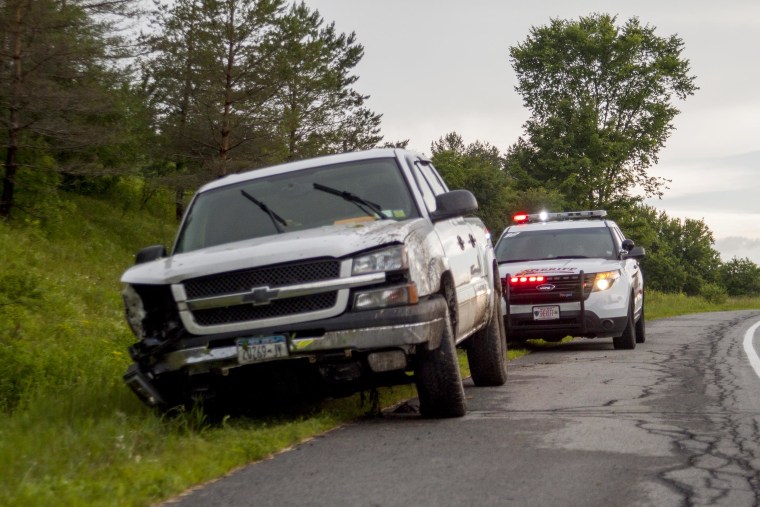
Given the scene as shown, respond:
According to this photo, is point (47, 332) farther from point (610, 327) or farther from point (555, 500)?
point (555, 500)

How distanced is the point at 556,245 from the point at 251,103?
73.1 ft

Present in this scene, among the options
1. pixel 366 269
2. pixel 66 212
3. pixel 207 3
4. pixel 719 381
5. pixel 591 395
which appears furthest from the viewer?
pixel 207 3

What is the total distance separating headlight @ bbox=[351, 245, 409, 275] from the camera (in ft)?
21.3

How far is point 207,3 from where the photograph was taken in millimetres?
34906

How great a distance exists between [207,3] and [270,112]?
14.1 ft

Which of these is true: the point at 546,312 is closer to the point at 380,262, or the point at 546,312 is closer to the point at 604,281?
the point at 604,281

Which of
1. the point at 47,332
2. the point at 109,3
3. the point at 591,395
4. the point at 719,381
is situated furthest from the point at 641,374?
the point at 109,3

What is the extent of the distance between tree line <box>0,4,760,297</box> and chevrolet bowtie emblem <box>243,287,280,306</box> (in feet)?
69.7

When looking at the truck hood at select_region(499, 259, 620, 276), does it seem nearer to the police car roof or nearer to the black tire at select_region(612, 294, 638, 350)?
the black tire at select_region(612, 294, 638, 350)

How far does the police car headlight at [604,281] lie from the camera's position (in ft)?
46.2

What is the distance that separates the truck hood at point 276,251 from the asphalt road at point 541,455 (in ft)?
3.97

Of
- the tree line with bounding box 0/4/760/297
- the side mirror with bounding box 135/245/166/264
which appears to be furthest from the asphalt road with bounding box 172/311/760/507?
the tree line with bounding box 0/4/760/297

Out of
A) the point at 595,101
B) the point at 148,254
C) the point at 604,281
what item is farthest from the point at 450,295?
the point at 595,101

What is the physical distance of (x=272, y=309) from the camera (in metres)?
6.56
